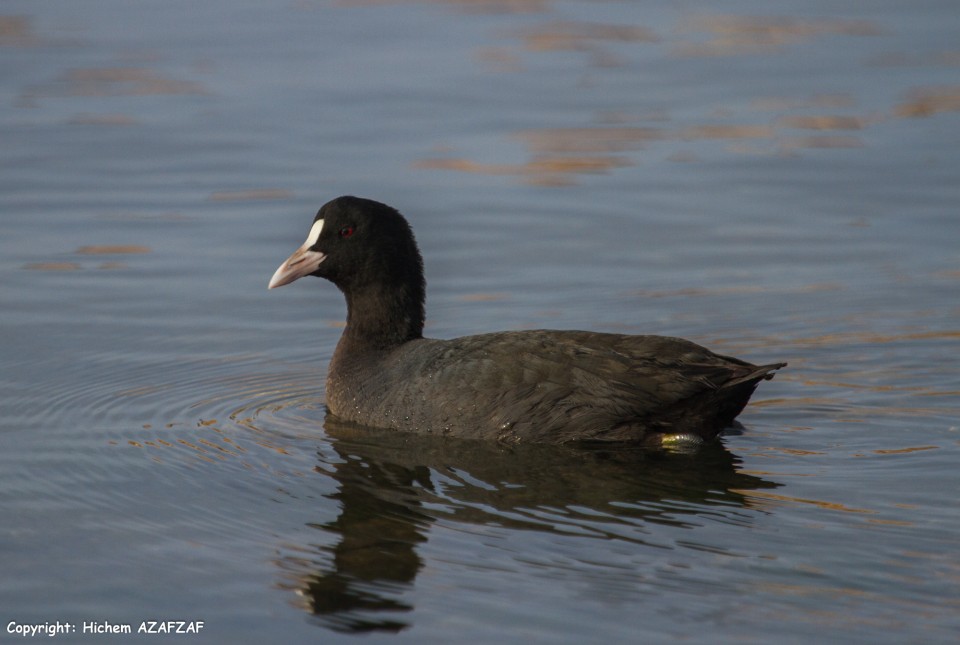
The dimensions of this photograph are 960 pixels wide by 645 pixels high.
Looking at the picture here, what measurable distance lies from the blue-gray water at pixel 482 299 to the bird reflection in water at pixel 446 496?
0.02 m

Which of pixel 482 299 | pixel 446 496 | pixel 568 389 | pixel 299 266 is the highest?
pixel 299 266

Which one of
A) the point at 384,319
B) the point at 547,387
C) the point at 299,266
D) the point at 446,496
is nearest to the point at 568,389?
the point at 547,387

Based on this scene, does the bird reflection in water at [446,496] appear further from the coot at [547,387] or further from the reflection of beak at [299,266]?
A: the reflection of beak at [299,266]

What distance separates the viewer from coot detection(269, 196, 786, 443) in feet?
23.4

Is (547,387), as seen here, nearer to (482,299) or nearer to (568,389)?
(568,389)

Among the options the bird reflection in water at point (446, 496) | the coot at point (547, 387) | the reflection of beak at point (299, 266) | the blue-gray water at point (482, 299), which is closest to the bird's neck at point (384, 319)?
the coot at point (547, 387)

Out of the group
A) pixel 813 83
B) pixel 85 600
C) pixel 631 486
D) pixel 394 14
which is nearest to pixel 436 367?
pixel 631 486

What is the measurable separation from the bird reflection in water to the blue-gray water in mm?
23

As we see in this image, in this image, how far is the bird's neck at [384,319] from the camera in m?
8.05

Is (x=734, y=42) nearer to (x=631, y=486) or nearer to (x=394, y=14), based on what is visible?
(x=394, y=14)

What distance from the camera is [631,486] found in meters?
6.61

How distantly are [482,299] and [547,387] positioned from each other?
Result: 2.54 meters

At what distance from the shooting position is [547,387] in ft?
23.7

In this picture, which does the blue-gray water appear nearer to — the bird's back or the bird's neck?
the bird's back
